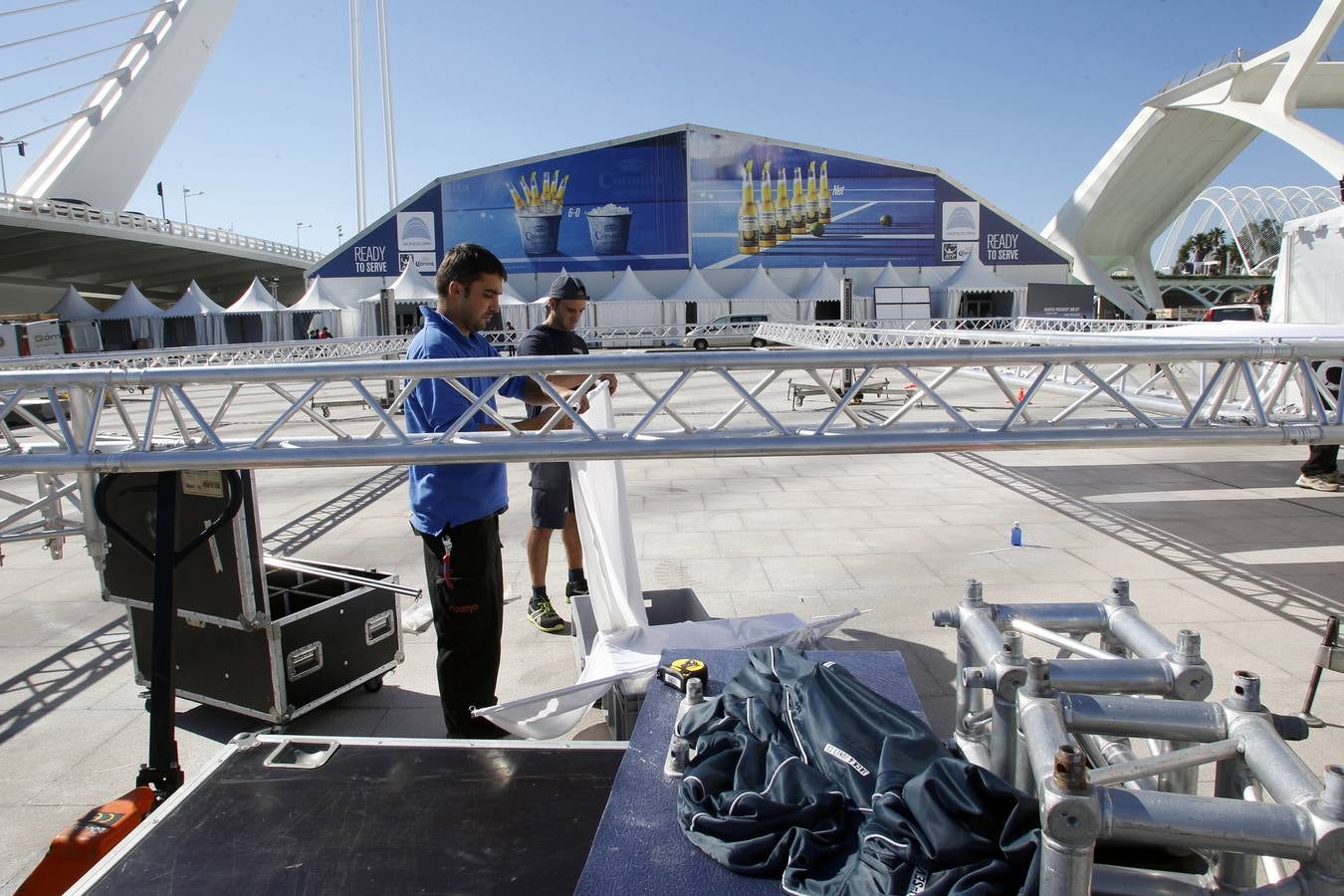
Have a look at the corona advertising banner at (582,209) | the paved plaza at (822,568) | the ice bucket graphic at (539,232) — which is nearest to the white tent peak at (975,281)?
the corona advertising banner at (582,209)

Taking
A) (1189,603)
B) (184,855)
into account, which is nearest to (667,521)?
(1189,603)

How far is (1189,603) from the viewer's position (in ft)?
18.1

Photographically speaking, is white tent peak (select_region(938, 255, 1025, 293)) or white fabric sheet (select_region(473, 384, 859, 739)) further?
white tent peak (select_region(938, 255, 1025, 293))

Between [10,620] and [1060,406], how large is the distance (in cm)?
1574

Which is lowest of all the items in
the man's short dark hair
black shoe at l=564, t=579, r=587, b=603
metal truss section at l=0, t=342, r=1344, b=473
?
black shoe at l=564, t=579, r=587, b=603

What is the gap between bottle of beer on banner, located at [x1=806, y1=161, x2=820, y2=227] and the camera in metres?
41.1

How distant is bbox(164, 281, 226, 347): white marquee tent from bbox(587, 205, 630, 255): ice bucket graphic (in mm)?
18050

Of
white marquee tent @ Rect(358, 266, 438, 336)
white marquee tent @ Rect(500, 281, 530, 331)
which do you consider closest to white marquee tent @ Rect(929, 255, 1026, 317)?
white marquee tent @ Rect(500, 281, 530, 331)

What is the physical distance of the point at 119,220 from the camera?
43031 millimetres

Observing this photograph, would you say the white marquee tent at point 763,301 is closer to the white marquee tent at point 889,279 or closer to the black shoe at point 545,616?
the white marquee tent at point 889,279

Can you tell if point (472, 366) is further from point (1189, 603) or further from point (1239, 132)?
point (1239, 132)

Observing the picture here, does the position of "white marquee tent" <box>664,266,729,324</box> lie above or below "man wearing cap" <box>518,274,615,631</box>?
above

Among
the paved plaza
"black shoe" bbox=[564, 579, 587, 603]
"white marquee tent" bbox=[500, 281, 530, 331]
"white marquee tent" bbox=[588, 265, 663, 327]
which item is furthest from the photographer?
"white marquee tent" bbox=[588, 265, 663, 327]

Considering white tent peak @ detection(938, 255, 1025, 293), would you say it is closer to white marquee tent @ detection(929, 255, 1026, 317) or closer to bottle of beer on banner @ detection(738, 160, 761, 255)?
white marquee tent @ detection(929, 255, 1026, 317)
